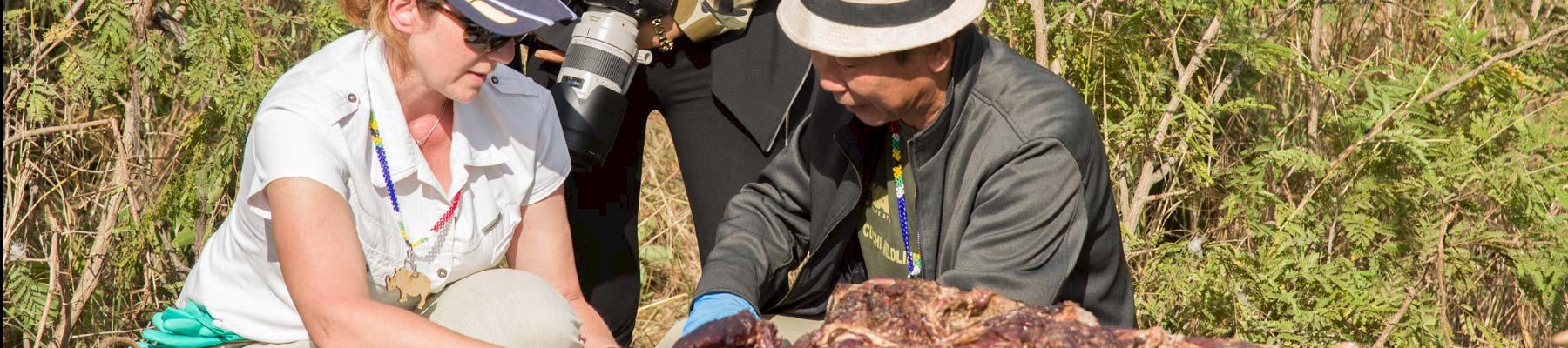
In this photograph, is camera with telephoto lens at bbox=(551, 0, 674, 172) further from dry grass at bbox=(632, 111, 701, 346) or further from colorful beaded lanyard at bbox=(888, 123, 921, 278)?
dry grass at bbox=(632, 111, 701, 346)

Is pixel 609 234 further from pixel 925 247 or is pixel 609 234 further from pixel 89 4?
pixel 89 4

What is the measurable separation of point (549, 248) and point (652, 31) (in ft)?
1.63

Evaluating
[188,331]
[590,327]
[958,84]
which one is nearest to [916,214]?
[958,84]

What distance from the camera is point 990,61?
230cm

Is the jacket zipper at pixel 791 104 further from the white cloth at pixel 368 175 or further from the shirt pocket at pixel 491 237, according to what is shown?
the shirt pocket at pixel 491 237

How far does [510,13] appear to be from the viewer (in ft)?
7.39

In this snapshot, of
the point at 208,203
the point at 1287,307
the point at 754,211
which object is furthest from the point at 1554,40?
the point at 208,203

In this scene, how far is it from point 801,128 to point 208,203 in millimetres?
1707

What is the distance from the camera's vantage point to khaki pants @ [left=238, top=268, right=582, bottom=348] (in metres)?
2.39

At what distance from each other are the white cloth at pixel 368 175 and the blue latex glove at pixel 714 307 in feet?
1.65

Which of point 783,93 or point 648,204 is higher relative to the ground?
point 783,93

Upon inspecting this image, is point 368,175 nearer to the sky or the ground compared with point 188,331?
nearer to the sky

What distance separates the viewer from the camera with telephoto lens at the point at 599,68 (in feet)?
8.78

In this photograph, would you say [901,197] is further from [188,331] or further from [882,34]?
[188,331]
